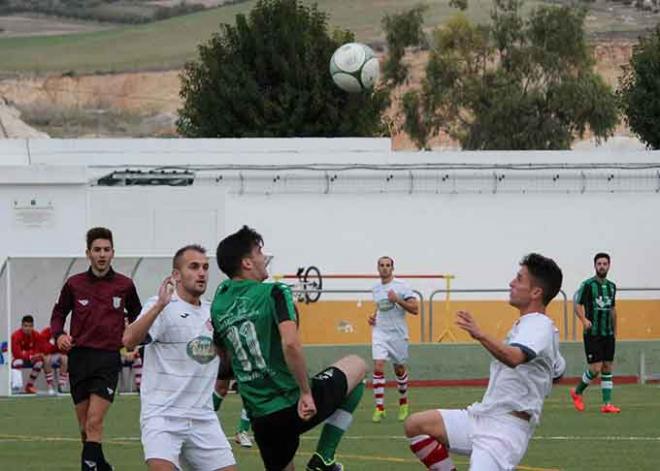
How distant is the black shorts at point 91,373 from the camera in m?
14.7

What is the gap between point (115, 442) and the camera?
1923 cm

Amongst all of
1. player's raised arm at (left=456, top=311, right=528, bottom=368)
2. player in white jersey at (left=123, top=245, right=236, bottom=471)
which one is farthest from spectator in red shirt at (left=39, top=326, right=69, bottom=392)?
player's raised arm at (left=456, top=311, right=528, bottom=368)

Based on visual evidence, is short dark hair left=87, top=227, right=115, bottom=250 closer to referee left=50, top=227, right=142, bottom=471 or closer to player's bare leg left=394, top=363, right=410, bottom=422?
referee left=50, top=227, right=142, bottom=471

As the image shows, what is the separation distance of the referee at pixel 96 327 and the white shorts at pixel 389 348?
28.5ft

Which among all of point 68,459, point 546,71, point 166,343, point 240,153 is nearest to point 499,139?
point 546,71

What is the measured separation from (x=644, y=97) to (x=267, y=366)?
52.9 meters

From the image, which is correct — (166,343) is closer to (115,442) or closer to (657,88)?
(115,442)

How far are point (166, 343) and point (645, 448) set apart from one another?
7730 mm

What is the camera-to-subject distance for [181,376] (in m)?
11.7

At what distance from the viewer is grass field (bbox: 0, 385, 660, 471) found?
16734mm

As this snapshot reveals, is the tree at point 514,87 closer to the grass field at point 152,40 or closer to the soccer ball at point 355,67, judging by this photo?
the soccer ball at point 355,67

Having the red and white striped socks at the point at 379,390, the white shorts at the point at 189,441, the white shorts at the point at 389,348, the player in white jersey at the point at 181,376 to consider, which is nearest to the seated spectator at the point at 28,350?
the white shorts at the point at 389,348

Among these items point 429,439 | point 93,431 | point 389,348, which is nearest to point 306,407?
point 429,439

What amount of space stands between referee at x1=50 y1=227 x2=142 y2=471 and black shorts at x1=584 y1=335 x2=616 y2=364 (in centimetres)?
1041
